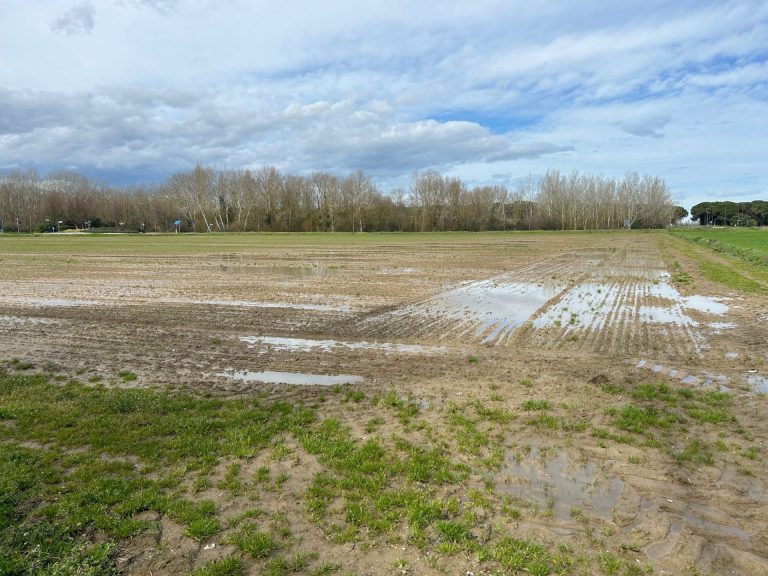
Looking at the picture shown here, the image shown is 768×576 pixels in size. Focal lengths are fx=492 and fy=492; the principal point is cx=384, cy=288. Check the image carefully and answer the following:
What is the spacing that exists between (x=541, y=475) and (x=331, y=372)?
4.79 m

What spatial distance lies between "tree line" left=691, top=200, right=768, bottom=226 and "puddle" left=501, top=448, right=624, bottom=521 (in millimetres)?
191493

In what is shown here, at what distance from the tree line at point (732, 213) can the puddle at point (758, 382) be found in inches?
7328

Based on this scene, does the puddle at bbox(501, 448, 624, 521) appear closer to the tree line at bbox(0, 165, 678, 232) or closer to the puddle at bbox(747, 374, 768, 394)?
the puddle at bbox(747, 374, 768, 394)

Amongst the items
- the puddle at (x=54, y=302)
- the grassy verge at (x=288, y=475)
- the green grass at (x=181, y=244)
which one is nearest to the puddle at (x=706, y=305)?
the grassy verge at (x=288, y=475)

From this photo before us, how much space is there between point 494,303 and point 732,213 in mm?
189194

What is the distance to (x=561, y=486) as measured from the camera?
5426 mm

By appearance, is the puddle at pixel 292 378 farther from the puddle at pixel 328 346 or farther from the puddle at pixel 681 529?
the puddle at pixel 681 529

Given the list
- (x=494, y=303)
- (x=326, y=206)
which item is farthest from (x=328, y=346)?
(x=326, y=206)

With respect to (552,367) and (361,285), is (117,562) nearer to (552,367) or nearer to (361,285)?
(552,367)

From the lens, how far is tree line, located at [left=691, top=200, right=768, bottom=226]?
158 m

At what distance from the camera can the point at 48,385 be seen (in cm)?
843

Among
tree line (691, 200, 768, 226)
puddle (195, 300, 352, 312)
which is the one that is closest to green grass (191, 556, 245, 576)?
puddle (195, 300, 352, 312)

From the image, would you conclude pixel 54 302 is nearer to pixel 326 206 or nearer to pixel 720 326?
pixel 720 326

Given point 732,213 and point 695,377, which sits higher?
point 732,213
